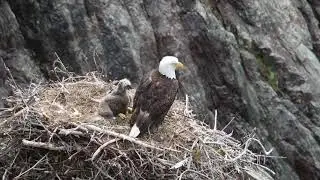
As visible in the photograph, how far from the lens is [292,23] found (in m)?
13.8

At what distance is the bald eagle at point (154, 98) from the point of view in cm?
788

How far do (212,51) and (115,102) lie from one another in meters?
4.62

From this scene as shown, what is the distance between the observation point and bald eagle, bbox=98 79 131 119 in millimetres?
8086

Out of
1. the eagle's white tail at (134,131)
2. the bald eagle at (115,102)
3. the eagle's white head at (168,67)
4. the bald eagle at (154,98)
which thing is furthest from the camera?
the eagle's white head at (168,67)

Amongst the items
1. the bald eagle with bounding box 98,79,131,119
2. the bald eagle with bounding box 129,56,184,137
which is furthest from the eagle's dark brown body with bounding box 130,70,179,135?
the bald eagle with bounding box 98,79,131,119

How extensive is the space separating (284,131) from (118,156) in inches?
251

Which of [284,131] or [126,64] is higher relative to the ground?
[126,64]

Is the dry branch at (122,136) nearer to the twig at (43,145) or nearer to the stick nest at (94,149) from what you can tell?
the stick nest at (94,149)

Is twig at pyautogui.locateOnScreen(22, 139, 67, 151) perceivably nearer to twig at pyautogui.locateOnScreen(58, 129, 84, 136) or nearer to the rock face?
twig at pyautogui.locateOnScreen(58, 129, 84, 136)

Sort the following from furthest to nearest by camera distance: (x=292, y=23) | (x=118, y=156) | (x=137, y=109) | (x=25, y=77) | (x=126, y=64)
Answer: (x=292, y=23)
(x=126, y=64)
(x=25, y=77)
(x=137, y=109)
(x=118, y=156)

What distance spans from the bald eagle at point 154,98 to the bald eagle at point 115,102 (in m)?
0.15

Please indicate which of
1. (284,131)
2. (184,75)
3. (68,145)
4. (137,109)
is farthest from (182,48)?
(68,145)

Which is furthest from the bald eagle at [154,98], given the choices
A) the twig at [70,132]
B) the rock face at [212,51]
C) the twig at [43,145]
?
the rock face at [212,51]

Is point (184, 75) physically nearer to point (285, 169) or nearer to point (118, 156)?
point (285, 169)
